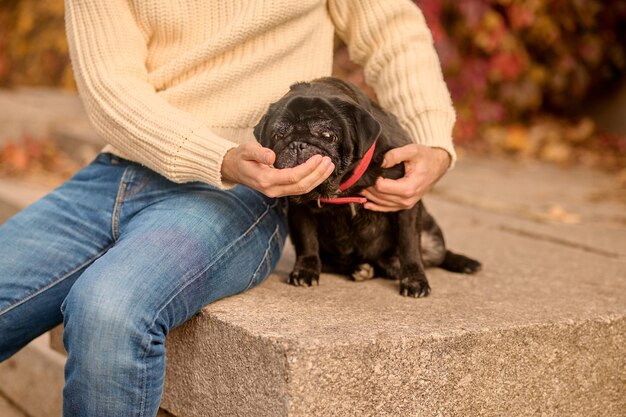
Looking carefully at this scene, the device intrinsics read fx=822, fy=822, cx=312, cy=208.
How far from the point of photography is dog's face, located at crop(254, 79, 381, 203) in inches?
91.2

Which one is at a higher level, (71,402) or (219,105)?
(219,105)

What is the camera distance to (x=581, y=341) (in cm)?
248

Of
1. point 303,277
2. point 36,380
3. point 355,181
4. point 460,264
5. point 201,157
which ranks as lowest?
point 36,380

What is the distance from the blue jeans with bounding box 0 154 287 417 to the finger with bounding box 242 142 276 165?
262 millimetres

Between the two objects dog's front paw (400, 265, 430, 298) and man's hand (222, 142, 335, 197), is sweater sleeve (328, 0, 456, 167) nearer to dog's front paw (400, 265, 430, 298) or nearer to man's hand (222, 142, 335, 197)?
dog's front paw (400, 265, 430, 298)

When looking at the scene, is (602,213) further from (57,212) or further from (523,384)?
(57,212)

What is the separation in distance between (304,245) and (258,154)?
2.11ft

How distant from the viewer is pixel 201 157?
231cm

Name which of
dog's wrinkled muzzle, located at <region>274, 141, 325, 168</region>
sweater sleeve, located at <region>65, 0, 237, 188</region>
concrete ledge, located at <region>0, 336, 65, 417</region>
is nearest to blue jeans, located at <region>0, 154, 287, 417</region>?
sweater sleeve, located at <region>65, 0, 237, 188</region>

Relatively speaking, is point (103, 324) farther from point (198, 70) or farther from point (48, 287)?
point (198, 70)

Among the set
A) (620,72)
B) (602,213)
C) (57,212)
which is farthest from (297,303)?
(620,72)

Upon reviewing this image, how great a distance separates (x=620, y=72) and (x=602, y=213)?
3.14m

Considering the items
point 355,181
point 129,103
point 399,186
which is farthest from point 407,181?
point 129,103

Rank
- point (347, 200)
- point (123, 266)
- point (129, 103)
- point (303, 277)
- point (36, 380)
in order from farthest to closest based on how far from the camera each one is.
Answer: point (36, 380) → point (303, 277) → point (347, 200) → point (129, 103) → point (123, 266)
